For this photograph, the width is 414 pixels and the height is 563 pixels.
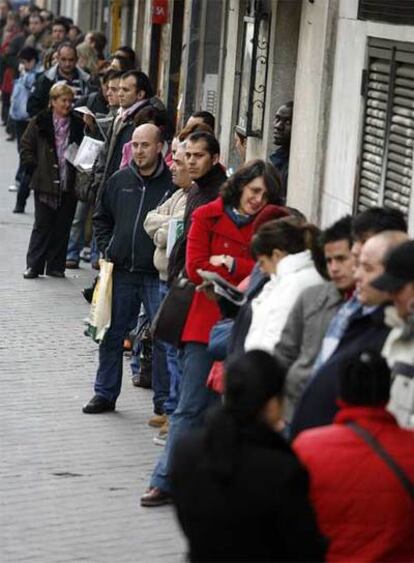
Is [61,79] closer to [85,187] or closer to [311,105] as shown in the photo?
[85,187]

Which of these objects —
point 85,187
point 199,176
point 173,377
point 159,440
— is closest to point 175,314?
point 199,176

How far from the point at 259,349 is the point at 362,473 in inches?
21.6

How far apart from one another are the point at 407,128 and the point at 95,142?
4.39 meters

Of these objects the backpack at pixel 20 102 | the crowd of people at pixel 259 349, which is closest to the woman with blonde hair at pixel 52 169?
the crowd of people at pixel 259 349

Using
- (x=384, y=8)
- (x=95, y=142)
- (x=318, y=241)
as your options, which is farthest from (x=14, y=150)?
(x=318, y=241)

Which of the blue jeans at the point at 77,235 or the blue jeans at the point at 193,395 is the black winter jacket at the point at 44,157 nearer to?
the blue jeans at the point at 77,235

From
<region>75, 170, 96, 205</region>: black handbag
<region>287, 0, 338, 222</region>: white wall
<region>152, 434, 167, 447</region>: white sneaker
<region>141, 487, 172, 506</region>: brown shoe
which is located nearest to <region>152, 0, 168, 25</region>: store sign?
<region>75, 170, 96, 205</region>: black handbag

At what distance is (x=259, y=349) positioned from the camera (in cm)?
544

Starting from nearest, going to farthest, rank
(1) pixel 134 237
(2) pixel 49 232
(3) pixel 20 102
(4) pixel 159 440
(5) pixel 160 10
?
1. (4) pixel 159 440
2. (1) pixel 134 237
3. (2) pixel 49 232
4. (5) pixel 160 10
5. (3) pixel 20 102

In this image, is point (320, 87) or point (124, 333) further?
point (320, 87)

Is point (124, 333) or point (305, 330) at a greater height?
point (305, 330)

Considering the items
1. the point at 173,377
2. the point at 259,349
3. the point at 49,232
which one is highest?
the point at 259,349

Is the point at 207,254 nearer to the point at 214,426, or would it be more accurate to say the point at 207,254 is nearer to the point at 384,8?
the point at 384,8

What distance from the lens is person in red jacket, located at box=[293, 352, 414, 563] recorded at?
5.16 meters
